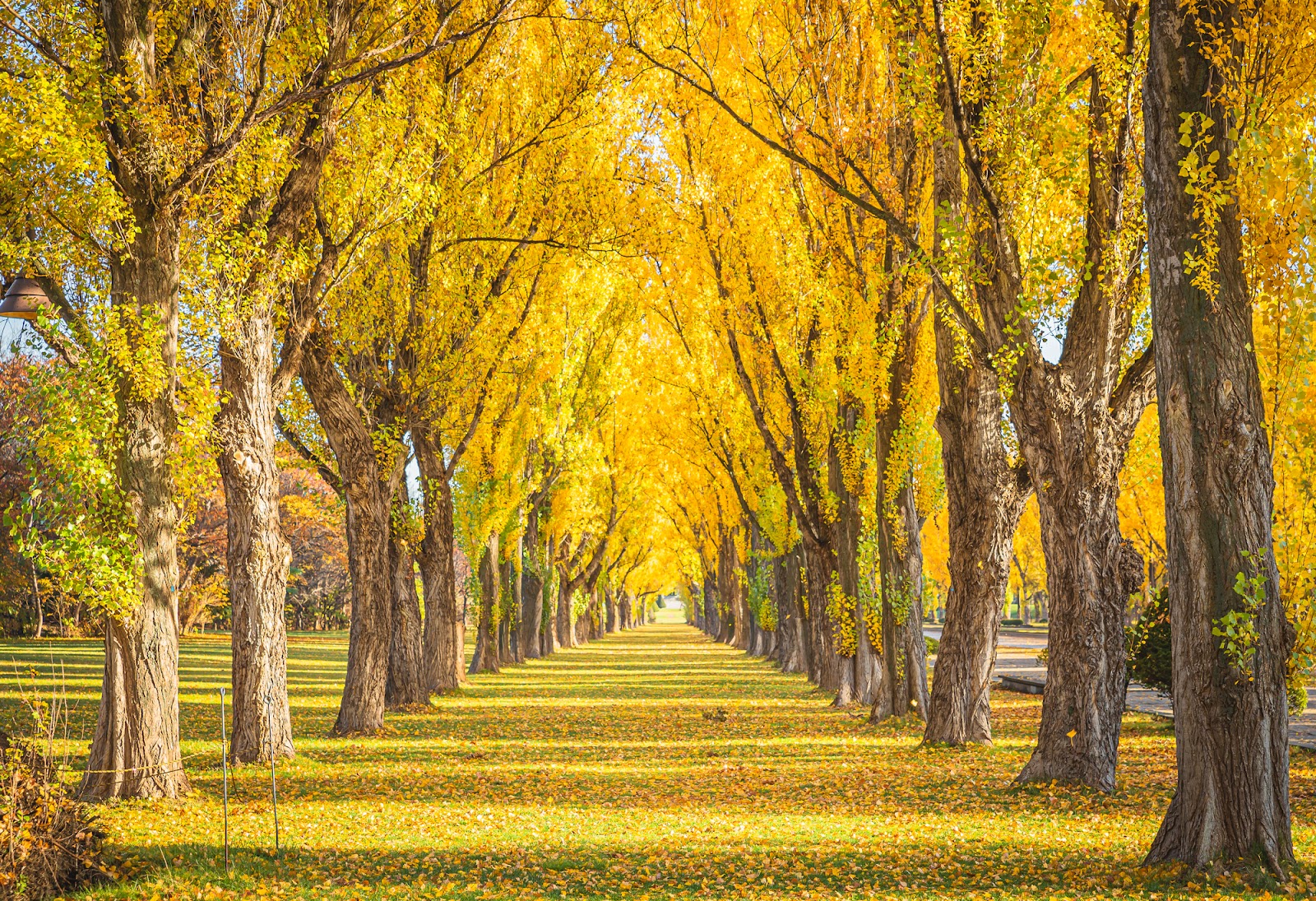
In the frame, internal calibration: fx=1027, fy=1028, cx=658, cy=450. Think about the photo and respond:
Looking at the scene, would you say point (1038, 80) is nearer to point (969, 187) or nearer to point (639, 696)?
point (969, 187)

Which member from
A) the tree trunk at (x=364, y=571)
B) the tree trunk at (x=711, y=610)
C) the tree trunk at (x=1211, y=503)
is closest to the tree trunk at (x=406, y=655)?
the tree trunk at (x=364, y=571)

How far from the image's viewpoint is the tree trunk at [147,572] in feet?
29.9

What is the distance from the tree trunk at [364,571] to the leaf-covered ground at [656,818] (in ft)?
2.42

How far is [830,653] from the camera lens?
2217cm

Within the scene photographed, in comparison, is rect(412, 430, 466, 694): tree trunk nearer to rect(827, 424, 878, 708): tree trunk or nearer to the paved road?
rect(827, 424, 878, 708): tree trunk

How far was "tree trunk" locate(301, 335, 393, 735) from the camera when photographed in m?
14.6

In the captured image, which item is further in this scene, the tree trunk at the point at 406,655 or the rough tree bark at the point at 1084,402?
the tree trunk at the point at 406,655

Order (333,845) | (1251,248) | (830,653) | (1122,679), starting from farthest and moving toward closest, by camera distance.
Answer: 1. (830,653)
2. (1122,679)
3. (333,845)
4. (1251,248)

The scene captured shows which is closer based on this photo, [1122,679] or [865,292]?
[1122,679]

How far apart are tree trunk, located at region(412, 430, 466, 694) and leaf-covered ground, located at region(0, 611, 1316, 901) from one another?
3.96 meters

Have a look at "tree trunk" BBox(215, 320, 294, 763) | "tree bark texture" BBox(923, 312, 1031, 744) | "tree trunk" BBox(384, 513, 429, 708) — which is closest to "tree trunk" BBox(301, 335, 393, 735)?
"tree trunk" BBox(215, 320, 294, 763)

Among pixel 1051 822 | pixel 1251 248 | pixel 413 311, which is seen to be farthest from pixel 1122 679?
pixel 413 311

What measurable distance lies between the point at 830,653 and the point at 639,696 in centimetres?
425

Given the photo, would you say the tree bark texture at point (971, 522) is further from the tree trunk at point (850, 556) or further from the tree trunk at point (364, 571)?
the tree trunk at point (364, 571)
